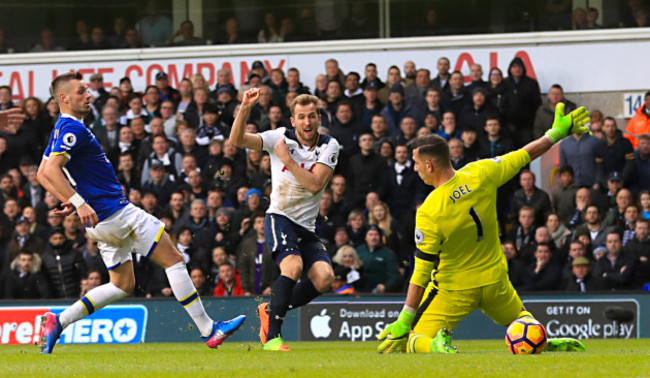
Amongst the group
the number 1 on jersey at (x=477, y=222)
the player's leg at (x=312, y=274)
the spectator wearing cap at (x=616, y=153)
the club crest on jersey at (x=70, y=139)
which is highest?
the club crest on jersey at (x=70, y=139)

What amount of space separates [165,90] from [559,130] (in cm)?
1098

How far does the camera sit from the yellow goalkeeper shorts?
8898 millimetres

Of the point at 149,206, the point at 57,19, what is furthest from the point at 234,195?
the point at 57,19

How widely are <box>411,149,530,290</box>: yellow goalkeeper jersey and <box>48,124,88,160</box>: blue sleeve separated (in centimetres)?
287

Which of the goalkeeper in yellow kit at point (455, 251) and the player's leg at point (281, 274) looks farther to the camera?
the player's leg at point (281, 274)

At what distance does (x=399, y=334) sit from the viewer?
8.70 metres

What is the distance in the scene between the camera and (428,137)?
8750 mm

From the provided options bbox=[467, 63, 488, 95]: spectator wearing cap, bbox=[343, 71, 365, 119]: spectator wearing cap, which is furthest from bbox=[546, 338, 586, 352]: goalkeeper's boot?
bbox=[343, 71, 365, 119]: spectator wearing cap

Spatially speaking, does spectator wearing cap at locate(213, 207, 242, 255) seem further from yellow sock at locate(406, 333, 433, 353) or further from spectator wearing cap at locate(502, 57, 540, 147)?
yellow sock at locate(406, 333, 433, 353)

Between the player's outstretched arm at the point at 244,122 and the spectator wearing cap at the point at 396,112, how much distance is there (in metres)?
7.67

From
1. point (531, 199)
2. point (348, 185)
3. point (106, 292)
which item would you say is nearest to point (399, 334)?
point (106, 292)

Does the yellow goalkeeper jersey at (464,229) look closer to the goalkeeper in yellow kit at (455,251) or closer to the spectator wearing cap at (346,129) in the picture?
the goalkeeper in yellow kit at (455,251)

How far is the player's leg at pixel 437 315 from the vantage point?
8844 mm

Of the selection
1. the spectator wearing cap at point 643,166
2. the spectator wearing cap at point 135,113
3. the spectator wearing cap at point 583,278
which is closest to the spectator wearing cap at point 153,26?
the spectator wearing cap at point 135,113
